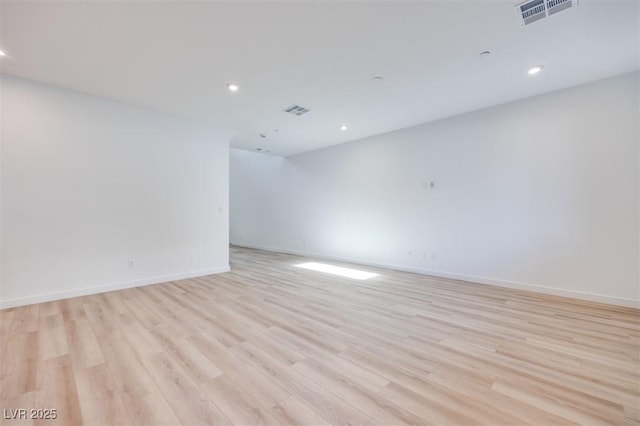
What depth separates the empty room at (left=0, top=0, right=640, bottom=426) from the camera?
6.16ft

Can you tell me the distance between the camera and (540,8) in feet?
7.53

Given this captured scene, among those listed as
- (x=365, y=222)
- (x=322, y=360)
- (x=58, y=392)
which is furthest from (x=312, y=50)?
(x=365, y=222)

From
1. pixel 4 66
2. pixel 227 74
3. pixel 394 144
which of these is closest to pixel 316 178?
pixel 394 144

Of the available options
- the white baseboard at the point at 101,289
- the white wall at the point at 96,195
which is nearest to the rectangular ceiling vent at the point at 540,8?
the white wall at the point at 96,195

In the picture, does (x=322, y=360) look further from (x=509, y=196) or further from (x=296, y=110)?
(x=509, y=196)

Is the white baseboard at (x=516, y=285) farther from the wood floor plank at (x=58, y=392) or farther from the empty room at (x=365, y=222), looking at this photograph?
the wood floor plank at (x=58, y=392)

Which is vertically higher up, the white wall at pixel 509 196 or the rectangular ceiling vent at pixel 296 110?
the rectangular ceiling vent at pixel 296 110

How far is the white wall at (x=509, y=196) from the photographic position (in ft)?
11.4

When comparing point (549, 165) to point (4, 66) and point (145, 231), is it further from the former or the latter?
point (4, 66)

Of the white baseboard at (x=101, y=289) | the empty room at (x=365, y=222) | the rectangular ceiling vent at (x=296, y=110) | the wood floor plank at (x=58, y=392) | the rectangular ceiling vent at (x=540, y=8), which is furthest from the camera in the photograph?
the rectangular ceiling vent at (x=296, y=110)

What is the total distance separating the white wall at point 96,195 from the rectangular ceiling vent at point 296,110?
1.84 metres

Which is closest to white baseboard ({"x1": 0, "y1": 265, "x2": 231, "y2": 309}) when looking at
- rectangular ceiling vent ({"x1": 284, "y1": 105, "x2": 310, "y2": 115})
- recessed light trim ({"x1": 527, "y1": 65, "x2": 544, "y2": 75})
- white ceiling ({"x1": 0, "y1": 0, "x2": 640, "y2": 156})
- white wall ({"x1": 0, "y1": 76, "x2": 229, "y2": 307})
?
white wall ({"x1": 0, "y1": 76, "x2": 229, "y2": 307})

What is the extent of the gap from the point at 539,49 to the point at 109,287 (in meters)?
6.43

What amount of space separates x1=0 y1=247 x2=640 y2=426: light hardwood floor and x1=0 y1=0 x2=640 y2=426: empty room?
21 millimetres
